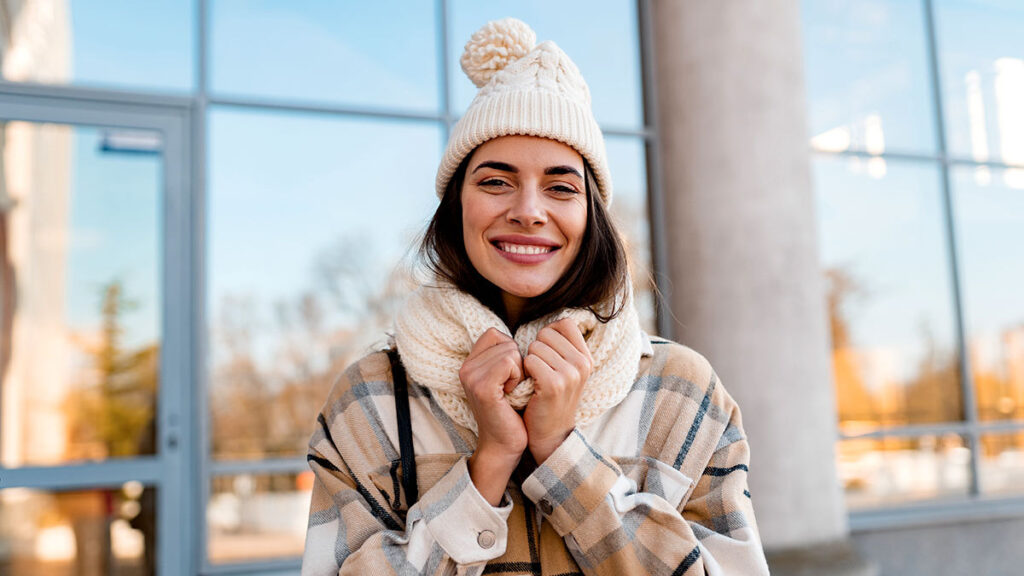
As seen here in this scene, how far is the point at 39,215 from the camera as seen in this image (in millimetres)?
4590

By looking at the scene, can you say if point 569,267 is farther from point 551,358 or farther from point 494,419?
point 494,419

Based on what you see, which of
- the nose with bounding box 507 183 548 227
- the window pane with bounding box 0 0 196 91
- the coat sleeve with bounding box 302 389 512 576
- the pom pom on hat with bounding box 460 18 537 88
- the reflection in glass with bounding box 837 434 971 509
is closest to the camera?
the coat sleeve with bounding box 302 389 512 576

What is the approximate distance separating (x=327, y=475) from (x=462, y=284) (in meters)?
0.45

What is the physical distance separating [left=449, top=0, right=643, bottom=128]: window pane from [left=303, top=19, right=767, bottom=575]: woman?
3812mm

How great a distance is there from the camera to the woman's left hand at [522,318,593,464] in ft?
4.42

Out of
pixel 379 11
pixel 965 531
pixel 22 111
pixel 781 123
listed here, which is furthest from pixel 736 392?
pixel 22 111

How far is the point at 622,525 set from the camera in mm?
1354

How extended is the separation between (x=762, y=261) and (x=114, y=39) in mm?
3963

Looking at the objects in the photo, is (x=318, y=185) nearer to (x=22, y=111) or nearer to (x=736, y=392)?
(x=22, y=111)

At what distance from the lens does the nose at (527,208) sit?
1.44 meters

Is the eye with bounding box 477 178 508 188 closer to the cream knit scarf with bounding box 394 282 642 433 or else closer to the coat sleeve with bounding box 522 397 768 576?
the cream knit scarf with bounding box 394 282 642 433

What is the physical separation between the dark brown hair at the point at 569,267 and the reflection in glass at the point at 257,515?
3638 millimetres

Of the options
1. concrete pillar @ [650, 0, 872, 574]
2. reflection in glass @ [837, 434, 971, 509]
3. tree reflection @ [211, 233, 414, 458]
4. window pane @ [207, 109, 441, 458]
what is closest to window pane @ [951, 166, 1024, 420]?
reflection in glass @ [837, 434, 971, 509]

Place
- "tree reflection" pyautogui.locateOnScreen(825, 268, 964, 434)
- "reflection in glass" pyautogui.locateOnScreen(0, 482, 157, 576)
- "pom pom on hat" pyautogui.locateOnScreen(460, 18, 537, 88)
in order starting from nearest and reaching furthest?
"pom pom on hat" pyautogui.locateOnScreen(460, 18, 537, 88) → "reflection in glass" pyautogui.locateOnScreen(0, 482, 157, 576) → "tree reflection" pyautogui.locateOnScreen(825, 268, 964, 434)
